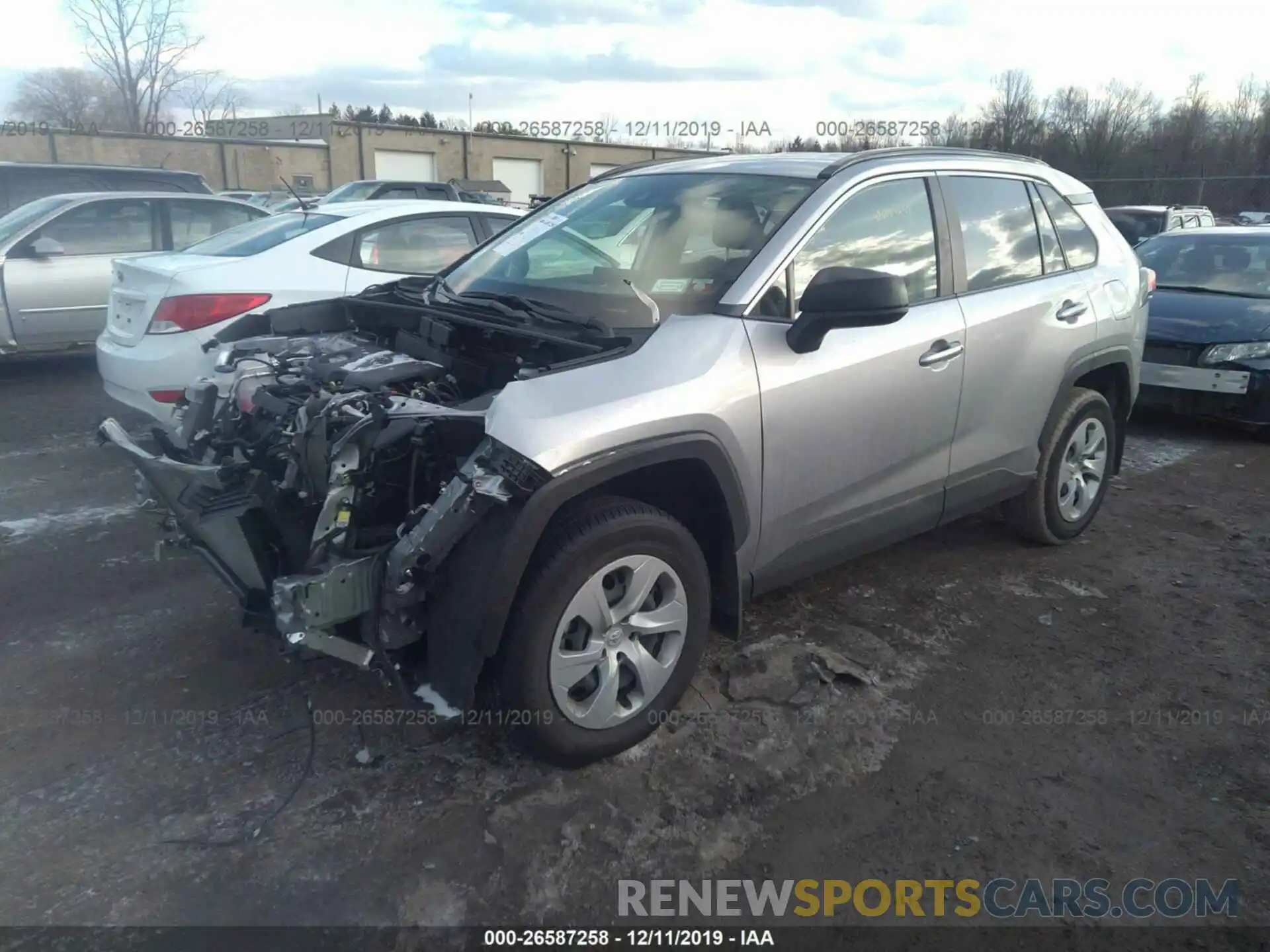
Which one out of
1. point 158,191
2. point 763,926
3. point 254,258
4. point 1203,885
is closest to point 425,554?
point 763,926

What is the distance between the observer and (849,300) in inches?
120

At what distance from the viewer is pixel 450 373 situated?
343 centimetres

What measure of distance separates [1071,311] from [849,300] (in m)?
1.96

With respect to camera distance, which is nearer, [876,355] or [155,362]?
[876,355]

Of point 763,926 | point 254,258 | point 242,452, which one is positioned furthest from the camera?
point 254,258

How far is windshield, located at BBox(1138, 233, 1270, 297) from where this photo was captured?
784 centimetres

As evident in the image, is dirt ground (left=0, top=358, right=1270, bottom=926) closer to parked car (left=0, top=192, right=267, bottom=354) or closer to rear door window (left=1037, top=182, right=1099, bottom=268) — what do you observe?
rear door window (left=1037, top=182, right=1099, bottom=268)

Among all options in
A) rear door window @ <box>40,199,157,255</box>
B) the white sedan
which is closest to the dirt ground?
the white sedan

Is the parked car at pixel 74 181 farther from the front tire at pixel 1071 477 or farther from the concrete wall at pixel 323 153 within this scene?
the concrete wall at pixel 323 153

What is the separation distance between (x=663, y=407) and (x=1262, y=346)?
6.13 m

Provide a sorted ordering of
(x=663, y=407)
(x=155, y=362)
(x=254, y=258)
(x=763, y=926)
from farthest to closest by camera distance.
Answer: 1. (x=254, y=258)
2. (x=155, y=362)
3. (x=663, y=407)
4. (x=763, y=926)

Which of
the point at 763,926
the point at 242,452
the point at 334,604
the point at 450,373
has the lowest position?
the point at 763,926

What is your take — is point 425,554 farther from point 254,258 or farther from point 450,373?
point 254,258

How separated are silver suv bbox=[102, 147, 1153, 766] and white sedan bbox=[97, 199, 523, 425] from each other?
5.57ft
